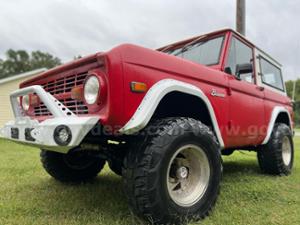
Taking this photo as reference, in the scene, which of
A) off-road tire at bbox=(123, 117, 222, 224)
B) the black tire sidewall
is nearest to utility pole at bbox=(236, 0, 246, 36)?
the black tire sidewall

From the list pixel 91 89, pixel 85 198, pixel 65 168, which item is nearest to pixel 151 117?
pixel 91 89

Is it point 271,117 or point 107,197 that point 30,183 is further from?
point 271,117

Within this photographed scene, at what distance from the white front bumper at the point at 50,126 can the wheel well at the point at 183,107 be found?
0.95m

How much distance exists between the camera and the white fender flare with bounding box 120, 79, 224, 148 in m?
2.33

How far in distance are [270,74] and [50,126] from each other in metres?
4.20

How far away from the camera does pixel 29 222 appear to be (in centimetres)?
271

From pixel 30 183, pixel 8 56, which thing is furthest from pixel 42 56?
pixel 30 183

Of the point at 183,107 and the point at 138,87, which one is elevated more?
the point at 138,87

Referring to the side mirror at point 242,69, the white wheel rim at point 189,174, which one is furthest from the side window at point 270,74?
the white wheel rim at point 189,174

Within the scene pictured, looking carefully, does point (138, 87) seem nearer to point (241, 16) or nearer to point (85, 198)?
point (85, 198)

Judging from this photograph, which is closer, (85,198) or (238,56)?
(85,198)

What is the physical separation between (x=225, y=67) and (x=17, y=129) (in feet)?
8.13

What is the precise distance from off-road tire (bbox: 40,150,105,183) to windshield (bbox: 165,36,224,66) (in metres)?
1.92

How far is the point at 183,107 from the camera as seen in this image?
10.7 feet
